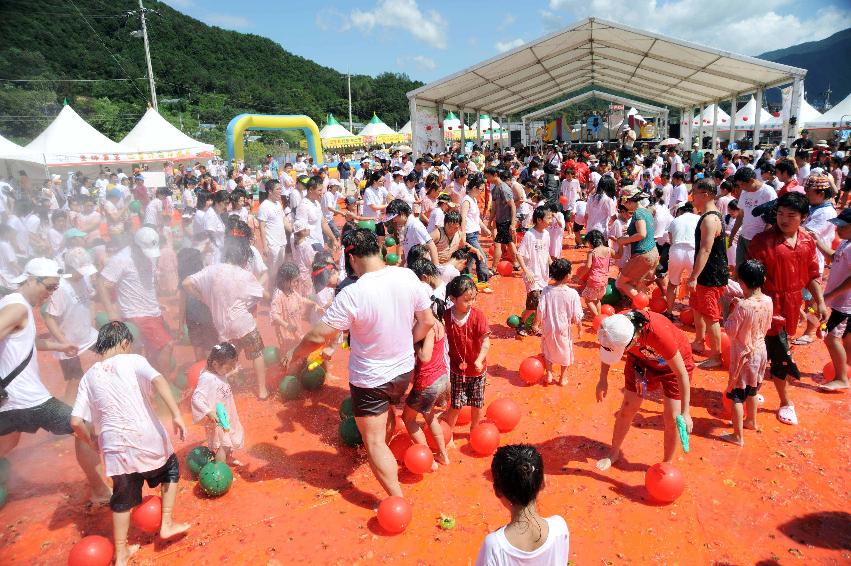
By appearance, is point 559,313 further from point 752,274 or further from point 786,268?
point 786,268

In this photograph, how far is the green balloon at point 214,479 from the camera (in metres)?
4.25

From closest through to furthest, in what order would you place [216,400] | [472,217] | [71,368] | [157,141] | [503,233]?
[216,400] < [71,368] < [472,217] < [503,233] < [157,141]

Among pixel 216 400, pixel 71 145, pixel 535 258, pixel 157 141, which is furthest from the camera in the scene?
pixel 157 141

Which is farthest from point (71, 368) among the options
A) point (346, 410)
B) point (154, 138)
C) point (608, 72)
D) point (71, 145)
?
point (608, 72)

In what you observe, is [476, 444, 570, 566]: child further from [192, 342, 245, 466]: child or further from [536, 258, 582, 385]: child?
[536, 258, 582, 385]: child

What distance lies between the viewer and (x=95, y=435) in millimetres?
3865

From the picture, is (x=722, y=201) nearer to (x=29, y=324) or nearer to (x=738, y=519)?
(x=738, y=519)

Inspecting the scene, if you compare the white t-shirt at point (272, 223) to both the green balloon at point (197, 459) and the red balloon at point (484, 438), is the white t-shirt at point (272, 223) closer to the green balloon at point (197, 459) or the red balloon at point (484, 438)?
the green balloon at point (197, 459)

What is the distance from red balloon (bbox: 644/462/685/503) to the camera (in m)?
3.92

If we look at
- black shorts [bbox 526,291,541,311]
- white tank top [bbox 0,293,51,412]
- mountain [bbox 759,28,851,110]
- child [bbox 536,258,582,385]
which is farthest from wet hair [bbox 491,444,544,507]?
mountain [bbox 759,28,851,110]

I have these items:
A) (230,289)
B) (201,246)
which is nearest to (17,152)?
(201,246)

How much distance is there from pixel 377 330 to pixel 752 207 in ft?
22.0

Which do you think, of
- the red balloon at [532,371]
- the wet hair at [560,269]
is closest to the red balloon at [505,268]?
the red balloon at [532,371]

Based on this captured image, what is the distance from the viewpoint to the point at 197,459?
458 centimetres
